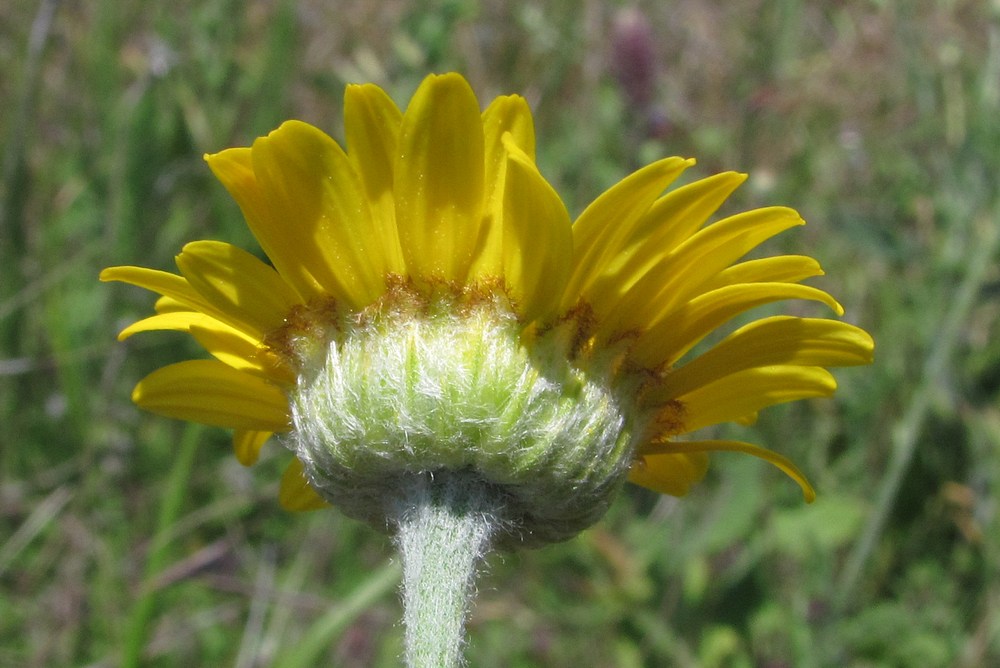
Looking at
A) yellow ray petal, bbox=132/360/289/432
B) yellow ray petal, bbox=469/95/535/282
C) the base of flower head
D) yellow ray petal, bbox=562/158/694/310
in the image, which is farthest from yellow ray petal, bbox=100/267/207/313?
yellow ray petal, bbox=562/158/694/310

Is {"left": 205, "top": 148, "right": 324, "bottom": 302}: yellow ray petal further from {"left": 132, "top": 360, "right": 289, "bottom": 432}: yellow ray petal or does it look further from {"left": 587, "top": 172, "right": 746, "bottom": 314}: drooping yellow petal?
{"left": 587, "top": 172, "right": 746, "bottom": 314}: drooping yellow petal

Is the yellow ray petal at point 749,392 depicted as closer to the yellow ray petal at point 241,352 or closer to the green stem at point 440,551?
the green stem at point 440,551

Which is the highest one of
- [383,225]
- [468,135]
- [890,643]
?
[468,135]

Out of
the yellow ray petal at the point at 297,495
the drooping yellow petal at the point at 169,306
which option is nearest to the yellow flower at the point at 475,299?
the drooping yellow petal at the point at 169,306

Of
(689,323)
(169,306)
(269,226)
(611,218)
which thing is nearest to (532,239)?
(611,218)

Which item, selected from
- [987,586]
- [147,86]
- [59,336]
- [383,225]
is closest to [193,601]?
[59,336]

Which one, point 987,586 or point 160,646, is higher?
point 987,586

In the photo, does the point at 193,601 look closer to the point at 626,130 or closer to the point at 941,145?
the point at 626,130

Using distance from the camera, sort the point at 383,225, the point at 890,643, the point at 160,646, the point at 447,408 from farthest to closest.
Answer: the point at 890,643 < the point at 160,646 < the point at 383,225 < the point at 447,408
